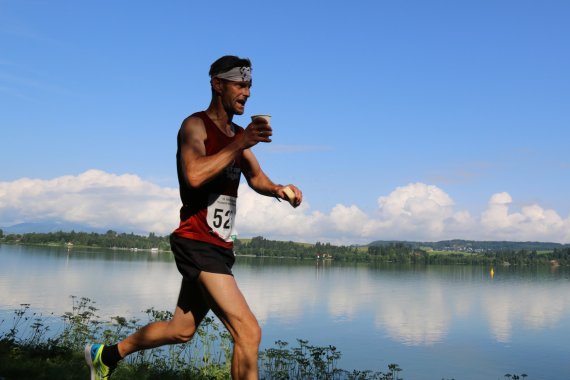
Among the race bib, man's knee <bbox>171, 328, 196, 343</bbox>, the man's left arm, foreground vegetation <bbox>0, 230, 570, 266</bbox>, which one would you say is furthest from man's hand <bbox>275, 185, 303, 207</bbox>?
foreground vegetation <bbox>0, 230, 570, 266</bbox>

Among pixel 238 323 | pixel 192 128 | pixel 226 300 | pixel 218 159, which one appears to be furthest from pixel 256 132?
pixel 238 323

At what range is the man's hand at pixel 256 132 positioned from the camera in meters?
2.97

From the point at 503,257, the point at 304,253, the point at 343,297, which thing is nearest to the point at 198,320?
the point at 343,297

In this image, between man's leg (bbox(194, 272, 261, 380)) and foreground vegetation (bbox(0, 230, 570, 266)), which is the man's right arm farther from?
foreground vegetation (bbox(0, 230, 570, 266))

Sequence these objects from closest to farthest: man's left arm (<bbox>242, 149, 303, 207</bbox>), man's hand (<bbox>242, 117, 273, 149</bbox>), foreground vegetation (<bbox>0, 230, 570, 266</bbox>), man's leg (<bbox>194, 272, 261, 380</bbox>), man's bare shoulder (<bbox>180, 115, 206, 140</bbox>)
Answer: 1. man's hand (<bbox>242, 117, 273, 149</bbox>)
2. man's leg (<bbox>194, 272, 261, 380</bbox>)
3. man's bare shoulder (<bbox>180, 115, 206, 140</bbox>)
4. man's left arm (<bbox>242, 149, 303, 207</bbox>)
5. foreground vegetation (<bbox>0, 230, 570, 266</bbox>)

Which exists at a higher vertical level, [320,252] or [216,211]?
[216,211]

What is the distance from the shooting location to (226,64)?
3422 millimetres

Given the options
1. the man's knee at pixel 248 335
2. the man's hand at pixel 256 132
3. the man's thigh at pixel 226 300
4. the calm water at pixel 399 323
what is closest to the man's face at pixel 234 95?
the man's hand at pixel 256 132

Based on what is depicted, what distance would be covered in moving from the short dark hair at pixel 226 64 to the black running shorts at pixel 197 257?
44.4 inches

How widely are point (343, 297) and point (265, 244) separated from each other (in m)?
147

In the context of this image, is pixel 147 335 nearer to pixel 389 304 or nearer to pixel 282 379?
pixel 282 379

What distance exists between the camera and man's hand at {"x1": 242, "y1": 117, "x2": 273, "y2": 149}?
2973 mm

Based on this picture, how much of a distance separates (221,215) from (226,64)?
3.28 ft

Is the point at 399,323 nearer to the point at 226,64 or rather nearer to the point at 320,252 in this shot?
the point at 226,64
